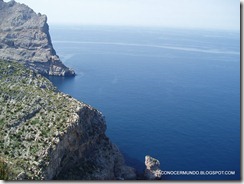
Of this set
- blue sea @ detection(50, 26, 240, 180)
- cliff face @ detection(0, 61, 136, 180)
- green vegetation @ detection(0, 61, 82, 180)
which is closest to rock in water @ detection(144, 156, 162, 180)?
blue sea @ detection(50, 26, 240, 180)

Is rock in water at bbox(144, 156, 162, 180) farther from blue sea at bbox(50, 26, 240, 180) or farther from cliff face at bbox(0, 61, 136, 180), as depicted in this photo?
cliff face at bbox(0, 61, 136, 180)

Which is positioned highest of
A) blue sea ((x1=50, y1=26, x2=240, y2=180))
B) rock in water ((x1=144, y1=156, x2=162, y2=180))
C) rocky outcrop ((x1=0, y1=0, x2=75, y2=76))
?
rocky outcrop ((x1=0, y1=0, x2=75, y2=76))

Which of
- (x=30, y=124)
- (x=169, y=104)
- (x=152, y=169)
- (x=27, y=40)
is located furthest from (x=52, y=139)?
(x=27, y=40)

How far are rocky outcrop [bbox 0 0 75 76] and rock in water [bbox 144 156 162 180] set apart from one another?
62226mm

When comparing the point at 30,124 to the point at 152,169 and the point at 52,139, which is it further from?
the point at 152,169

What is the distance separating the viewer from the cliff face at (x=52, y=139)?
35.3 metres

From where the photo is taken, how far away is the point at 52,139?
37.4m

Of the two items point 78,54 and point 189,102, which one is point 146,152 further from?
point 78,54

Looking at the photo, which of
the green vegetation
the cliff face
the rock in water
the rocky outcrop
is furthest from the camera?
the rocky outcrop

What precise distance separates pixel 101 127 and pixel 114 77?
59687 millimetres

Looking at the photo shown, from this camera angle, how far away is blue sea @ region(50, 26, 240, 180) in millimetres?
53812

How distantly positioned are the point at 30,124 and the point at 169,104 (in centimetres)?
4383

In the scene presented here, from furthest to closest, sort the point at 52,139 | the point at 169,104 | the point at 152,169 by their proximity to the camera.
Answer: the point at 169,104, the point at 152,169, the point at 52,139

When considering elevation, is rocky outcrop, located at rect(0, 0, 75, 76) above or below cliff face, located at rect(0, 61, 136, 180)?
above
